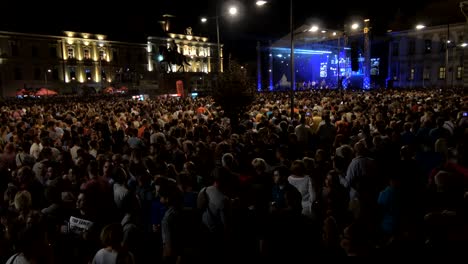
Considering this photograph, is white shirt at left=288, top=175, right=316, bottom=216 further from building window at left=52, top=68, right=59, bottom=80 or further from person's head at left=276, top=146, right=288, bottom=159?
building window at left=52, top=68, right=59, bottom=80

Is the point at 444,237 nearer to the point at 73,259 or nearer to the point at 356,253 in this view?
the point at 356,253

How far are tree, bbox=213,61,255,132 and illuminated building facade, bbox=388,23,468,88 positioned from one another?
45.5m

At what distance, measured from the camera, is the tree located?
1288 cm

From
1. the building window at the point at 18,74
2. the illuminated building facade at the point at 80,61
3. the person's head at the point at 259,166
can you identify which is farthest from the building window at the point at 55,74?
the person's head at the point at 259,166

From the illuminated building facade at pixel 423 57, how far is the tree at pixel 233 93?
149ft

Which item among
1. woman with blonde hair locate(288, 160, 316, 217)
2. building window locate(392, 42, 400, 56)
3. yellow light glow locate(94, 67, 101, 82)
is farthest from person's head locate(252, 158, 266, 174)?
yellow light glow locate(94, 67, 101, 82)

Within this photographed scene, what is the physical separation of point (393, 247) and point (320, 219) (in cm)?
127

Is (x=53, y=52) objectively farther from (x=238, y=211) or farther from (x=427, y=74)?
(x=238, y=211)

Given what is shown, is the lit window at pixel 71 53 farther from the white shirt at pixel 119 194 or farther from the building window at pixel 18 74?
the white shirt at pixel 119 194

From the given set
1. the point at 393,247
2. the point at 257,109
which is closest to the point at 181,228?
the point at 393,247

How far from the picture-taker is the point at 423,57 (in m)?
58.2

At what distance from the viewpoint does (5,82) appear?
54469 mm

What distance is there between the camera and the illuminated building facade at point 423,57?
53.5m

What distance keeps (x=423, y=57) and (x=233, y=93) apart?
54.1m
